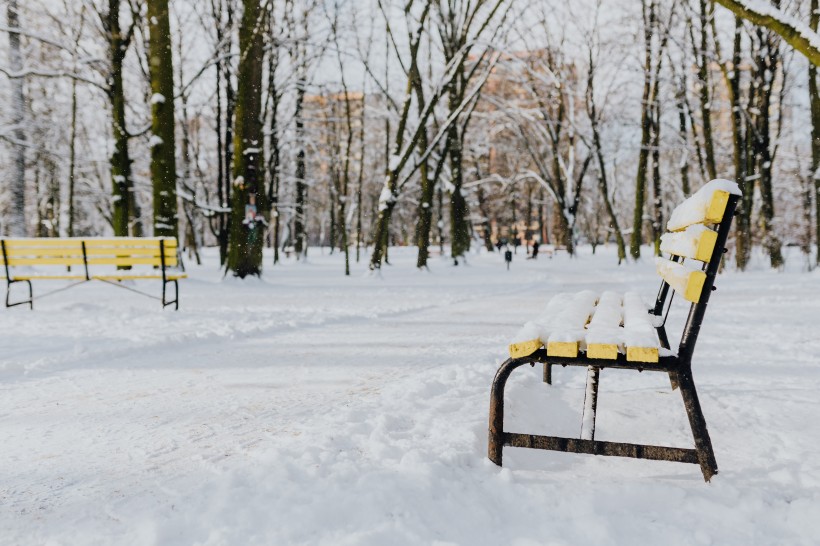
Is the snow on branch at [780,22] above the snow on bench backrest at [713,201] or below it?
above

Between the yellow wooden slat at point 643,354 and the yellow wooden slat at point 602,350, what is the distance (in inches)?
2.0

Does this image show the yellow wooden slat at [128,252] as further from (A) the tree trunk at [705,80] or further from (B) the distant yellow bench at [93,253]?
(A) the tree trunk at [705,80]

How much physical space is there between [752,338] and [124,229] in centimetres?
1290

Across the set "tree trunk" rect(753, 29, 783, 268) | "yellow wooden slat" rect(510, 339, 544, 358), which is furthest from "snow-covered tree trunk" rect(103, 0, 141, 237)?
"tree trunk" rect(753, 29, 783, 268)

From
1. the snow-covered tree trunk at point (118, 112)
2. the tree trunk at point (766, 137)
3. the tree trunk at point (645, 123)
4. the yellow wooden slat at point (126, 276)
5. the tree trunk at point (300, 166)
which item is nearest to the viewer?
the yellow wooden slat at point (126, 276)

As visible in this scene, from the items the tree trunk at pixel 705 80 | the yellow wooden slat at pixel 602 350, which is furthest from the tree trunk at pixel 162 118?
the tree trunk at pixel 705 80

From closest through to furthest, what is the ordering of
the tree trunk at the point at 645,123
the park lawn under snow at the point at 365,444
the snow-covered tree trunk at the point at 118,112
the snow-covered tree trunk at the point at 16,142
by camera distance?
1. the park lawn under snow at the point at 365,444
2. the snow-covered tree trunk at the point at 118,112
3. the snow-covered tree trunk at the point at 16,142
4. the tree trunk at the point at 645,123

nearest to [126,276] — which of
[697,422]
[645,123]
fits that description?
[697,422]

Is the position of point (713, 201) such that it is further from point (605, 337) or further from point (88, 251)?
point (88, 251)

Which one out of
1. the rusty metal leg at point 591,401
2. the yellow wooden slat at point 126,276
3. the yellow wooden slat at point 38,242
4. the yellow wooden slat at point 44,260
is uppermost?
the yellow wooden slat at point 38,242

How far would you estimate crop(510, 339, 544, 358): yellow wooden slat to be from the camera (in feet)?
7.55

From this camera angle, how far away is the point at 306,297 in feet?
32.0

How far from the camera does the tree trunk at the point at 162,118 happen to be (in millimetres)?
10750

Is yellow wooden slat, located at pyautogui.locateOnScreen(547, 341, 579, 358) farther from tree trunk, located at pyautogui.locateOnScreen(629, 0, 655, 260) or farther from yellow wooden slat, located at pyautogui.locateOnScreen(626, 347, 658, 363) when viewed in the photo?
tree trunk, located at pyautogui.locateOnScreen(629, 0, 655, 260)
